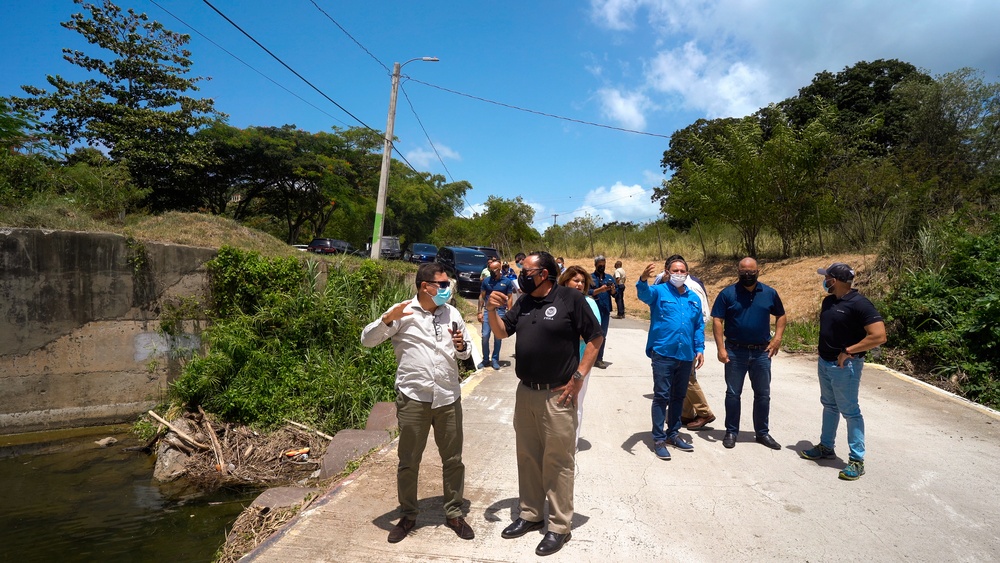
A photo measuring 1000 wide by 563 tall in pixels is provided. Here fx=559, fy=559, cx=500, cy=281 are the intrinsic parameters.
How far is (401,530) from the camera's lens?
3.83 meters

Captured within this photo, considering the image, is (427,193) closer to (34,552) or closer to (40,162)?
(40,162)

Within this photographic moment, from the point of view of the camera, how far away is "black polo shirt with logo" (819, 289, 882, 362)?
4.87 meters

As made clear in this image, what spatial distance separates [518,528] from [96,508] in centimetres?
657

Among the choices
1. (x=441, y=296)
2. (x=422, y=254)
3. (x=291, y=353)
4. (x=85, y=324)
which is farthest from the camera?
(x=422, y=254)

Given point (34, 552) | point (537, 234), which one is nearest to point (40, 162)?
point (34, 552)

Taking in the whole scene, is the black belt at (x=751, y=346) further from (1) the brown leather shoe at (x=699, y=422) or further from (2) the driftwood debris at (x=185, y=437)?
(2) the driftwood debris at (x=185, y=437)

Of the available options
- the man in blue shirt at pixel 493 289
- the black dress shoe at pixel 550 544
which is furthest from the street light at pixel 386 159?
the black dress shoe at pixel 550 544

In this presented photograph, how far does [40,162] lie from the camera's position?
46.4ft

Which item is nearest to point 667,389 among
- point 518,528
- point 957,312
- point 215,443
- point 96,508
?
point 518,528

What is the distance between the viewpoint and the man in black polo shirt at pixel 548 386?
366cm

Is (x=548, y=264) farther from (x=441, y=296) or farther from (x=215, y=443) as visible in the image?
(x=215, y=443)

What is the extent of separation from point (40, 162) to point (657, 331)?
16.2 metres

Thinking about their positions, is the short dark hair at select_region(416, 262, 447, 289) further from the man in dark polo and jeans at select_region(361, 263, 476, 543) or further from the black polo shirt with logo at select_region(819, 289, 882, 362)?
the black polo shirt with logo at select_region(819, 289, 882, 362)

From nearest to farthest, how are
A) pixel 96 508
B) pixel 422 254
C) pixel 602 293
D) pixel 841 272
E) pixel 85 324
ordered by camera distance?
pixel 841 272 → pixel 96 508 → pixel 602 293 → pixel 85 324 → pixel 422 254
